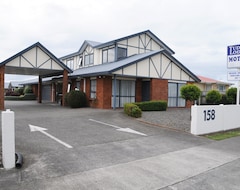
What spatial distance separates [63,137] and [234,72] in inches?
400

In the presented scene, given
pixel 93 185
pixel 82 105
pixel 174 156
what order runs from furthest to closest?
1. pixel 82 105
2. pixel 174 156
3. pixel 93 185

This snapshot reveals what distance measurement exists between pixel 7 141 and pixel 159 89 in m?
16.5

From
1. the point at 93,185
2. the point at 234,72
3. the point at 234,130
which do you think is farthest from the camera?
the point at 234,72

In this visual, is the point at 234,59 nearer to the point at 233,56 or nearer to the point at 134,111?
the point at 233,56

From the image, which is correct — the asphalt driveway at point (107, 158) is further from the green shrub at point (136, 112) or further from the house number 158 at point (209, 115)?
the green shrub at point (136, 112)

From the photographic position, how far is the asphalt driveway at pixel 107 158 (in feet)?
15.0

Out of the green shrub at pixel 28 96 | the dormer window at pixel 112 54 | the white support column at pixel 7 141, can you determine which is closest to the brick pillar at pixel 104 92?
the dormer window at pixel 112 54

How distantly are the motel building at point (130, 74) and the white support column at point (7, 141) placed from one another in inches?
456

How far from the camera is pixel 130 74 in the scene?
59.7ft

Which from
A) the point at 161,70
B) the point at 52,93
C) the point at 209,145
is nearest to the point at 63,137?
the point at 209,145

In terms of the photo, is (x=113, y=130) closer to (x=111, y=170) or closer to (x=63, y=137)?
(x=63, y=137)

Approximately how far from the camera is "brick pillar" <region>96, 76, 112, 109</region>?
59.3 ft

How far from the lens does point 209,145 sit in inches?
328

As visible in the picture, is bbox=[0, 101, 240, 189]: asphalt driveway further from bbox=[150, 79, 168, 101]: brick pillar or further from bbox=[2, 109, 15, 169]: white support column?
bbox=[150, 79, 168, 101]: brick pillar
